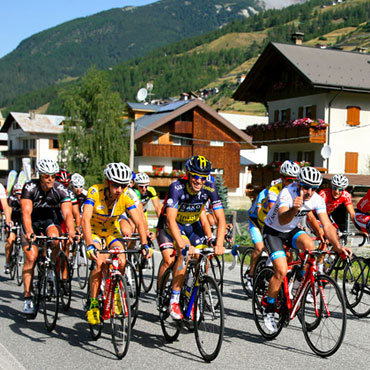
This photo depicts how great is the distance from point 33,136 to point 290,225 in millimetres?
72961

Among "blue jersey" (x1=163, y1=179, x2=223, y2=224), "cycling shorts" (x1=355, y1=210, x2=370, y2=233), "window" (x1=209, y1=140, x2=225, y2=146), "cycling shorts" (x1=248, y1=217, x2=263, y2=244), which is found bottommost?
"cycling shorts" (x1=248, y1=217, x2=263, y2=244)

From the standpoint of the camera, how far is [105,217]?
6859 mm

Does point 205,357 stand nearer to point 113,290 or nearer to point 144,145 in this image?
point 113,290

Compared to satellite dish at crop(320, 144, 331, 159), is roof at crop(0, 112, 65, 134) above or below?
above

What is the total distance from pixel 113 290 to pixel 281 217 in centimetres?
211

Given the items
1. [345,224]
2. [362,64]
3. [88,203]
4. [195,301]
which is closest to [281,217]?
[195,301]

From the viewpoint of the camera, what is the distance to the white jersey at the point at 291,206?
642 centimetres

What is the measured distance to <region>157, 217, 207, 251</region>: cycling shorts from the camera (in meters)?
7.09

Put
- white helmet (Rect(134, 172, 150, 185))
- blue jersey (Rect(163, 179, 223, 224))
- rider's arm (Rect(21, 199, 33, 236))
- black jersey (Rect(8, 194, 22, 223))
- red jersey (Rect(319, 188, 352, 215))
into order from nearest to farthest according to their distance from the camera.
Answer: blue jersey (Rect(163, 179, 223, 224)) < rider's arm (Rect(21, 199, 33, 236)) < red jersey (Rect(319, 188, 352, 215)) < white helmet (Rect(134, 172, 150, 185)) < black jersey (Rect(8, 194, 22, 223))

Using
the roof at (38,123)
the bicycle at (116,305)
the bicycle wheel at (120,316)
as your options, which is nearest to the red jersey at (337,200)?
the bicycle at (116,305)

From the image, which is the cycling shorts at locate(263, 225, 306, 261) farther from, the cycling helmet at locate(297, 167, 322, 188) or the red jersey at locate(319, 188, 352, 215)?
the red jersey at locate(319, 188, 352, 215)

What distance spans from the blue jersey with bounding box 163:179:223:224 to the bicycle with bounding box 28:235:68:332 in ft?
5.44

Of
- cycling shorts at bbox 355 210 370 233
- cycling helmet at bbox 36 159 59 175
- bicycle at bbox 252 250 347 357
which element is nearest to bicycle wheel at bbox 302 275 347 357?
bicycle at bbox 252 250 347 357

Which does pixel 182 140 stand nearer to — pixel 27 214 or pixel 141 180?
pixel 141 180
